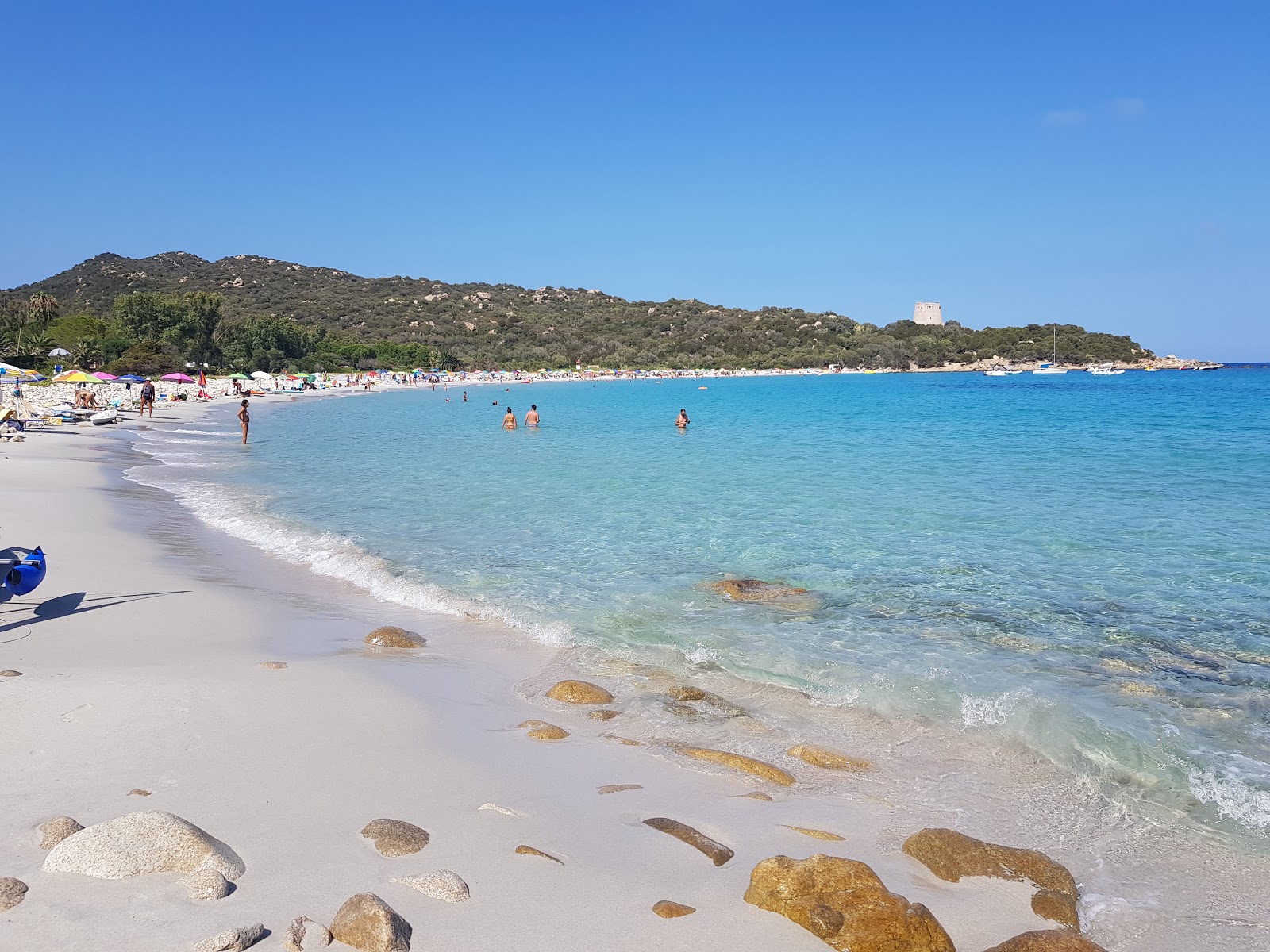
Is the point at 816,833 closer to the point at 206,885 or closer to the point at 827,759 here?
the point at 827,759

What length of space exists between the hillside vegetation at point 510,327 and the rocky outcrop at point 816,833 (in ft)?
323

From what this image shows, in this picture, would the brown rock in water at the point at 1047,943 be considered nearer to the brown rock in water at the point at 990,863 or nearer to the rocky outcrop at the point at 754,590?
the brown rock in water at the point at 990,863

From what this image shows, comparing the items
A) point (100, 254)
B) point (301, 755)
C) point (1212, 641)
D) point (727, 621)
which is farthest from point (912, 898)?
point (100, 254)

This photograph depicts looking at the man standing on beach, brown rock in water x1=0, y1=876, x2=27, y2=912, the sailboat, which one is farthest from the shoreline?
the sailboat

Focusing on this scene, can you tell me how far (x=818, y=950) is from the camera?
139 inches

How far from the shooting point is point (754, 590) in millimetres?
10398

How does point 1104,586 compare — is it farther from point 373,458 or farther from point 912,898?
point 373,458

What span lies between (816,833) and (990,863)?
2.82 feet

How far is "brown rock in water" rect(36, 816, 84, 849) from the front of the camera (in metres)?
3.84

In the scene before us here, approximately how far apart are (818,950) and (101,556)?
1061cm

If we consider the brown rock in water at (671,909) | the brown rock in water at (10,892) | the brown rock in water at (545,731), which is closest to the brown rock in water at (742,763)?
the brown rock in water at (545,731)

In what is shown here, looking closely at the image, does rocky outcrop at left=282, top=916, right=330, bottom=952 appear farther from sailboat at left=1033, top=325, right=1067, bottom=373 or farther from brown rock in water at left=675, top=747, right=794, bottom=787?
sailboat at left=1033, top=325, right=1067, bottom=373

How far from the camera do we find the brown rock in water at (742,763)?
540 cm

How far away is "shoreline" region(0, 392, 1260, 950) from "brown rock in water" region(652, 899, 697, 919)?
0.05m
